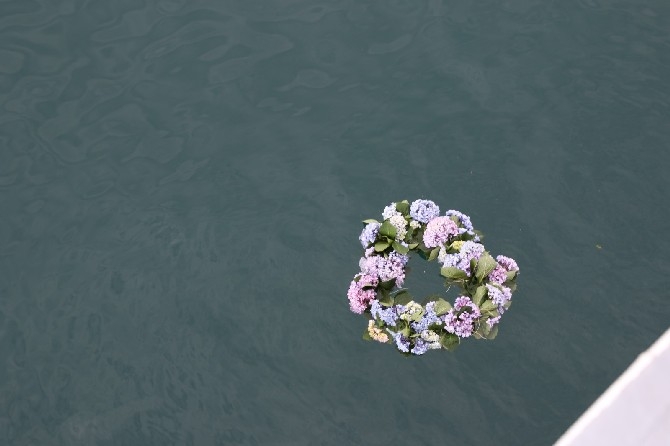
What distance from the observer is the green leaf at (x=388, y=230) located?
459 centimetres

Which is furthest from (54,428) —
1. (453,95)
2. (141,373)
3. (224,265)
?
(453,95)

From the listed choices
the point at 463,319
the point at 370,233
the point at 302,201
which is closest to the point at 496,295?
the point at 463,319

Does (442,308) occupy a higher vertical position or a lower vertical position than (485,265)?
lower

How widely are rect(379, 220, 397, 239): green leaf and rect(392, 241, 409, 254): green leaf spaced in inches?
1.4

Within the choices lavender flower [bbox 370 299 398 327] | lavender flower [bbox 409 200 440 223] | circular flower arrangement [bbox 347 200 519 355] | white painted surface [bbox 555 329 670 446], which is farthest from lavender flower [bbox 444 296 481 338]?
white painted surface [bbox 555 329 670 446]

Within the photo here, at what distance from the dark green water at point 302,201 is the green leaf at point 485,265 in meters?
0.58

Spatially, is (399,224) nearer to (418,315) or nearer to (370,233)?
(370,233)

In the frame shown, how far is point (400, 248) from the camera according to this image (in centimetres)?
460

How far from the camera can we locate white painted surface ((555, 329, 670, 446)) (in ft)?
8.18

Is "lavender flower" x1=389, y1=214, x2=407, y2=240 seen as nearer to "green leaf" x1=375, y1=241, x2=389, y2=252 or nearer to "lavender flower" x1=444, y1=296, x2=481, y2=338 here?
"green leaf" x1=375, y1=241, x2=389, y2=252

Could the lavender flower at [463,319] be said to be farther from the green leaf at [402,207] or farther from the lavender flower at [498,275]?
the green leaf at [402,207]

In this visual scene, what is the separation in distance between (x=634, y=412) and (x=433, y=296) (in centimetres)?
213

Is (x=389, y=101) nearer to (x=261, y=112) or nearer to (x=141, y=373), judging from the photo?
(x=261, y=112)

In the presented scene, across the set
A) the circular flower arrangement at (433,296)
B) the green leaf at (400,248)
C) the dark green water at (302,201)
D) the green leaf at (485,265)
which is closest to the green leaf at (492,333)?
the circular flower arrangement at (433,296)
